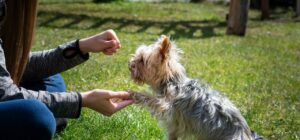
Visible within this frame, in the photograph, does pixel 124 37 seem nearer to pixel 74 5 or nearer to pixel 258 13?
pixel 74 5

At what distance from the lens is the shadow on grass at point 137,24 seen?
1313 cm

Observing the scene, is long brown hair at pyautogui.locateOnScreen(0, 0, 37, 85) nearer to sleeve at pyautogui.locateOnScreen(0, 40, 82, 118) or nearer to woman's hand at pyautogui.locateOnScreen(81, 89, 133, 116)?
sleeve at pyautogui.locateOnScreen(0, 40, 82, 118)

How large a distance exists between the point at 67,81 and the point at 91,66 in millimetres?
1228

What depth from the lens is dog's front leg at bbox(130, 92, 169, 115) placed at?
4.12m

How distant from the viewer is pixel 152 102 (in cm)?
417

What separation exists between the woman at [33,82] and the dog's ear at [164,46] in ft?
1.23

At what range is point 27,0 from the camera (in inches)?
131

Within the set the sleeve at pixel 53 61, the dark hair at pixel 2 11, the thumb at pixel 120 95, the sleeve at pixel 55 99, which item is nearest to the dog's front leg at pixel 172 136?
the thumb at pixel 120 95

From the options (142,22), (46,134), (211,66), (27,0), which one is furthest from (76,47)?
(142,22)

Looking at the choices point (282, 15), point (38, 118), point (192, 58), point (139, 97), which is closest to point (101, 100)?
point (38, 118)

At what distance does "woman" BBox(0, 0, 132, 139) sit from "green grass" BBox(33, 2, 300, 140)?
75 cm

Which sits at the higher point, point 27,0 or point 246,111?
point 27,0

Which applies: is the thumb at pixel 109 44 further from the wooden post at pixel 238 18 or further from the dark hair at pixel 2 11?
the wooden post at pixel 238 18

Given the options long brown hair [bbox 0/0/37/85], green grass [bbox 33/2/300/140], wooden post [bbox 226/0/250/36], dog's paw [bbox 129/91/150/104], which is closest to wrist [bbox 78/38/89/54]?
dog's paw [bbox 129/91/150/104]
